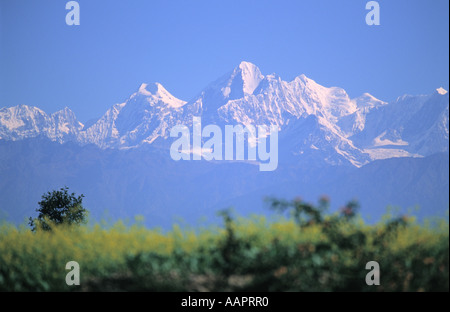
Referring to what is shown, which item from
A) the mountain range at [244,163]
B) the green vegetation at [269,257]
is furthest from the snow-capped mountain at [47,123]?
the green vegetation at [269,257]

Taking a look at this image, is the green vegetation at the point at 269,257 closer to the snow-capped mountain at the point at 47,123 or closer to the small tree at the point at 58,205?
the small tree at the point at 58,205

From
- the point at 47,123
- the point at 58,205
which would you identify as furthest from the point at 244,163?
the point at 58,205

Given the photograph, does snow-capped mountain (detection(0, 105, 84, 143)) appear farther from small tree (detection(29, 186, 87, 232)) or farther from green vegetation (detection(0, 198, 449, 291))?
green vegetation (detection(0, 198, 449, 291))

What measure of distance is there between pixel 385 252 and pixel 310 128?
7644cm

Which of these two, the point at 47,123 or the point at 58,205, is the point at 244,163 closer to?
the point at 47,123

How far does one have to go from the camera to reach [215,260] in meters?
6.31

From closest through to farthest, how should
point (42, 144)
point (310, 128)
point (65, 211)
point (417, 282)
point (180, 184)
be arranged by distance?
1. point (417, 282)
2. point (65, 211)
3. point (310, 128)
4. point (180, 184)
5. point (42, 144)

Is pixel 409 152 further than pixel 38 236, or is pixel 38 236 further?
pixel 409 152

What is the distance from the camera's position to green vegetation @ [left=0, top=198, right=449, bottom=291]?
6.13 m

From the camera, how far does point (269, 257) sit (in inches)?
243

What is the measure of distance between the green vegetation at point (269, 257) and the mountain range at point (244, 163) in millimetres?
849

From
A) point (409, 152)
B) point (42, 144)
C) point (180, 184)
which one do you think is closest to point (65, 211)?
point (409, 152)
